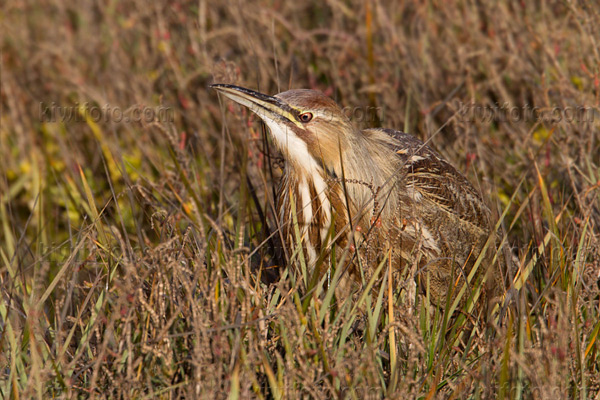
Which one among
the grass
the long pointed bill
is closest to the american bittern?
the long pointed bill

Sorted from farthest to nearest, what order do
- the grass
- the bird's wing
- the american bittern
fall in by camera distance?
the bird's wing
the american bittern
the grass

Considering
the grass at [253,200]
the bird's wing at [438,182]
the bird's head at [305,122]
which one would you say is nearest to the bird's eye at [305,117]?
the bird's head at [305,122]

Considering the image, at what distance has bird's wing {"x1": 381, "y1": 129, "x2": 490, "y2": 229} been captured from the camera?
237 cm

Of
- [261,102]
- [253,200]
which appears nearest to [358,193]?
[261,102]

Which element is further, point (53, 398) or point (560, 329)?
point (53, 398)

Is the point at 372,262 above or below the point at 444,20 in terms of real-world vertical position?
below

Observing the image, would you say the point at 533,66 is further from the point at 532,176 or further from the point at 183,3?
the point at 183,3

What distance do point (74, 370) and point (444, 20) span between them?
280cm

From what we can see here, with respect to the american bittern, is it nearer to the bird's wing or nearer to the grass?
the bird's wing

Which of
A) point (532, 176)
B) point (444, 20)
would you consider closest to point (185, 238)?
point (532, 176)

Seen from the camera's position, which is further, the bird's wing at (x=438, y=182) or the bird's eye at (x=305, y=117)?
the bird's wing at (x=438, y=182)

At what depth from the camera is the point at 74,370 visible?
5.98 ft

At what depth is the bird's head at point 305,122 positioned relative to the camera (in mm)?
2209

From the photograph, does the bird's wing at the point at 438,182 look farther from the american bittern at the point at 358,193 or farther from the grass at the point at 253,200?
the grass at the point at 253,200
